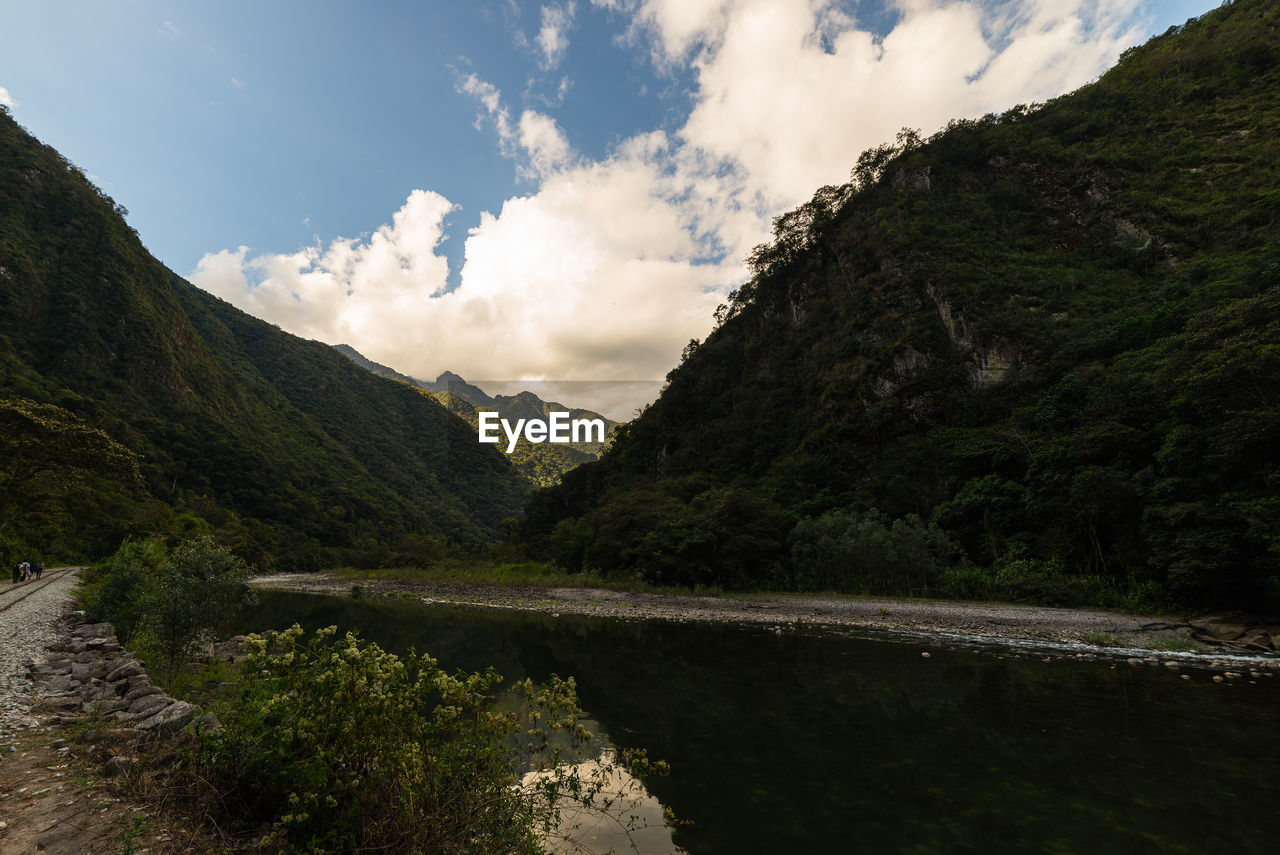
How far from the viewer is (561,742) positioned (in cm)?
1072

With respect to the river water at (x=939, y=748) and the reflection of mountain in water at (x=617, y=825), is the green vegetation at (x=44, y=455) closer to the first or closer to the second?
the river water at (x=939, y=748)

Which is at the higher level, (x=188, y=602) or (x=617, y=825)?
(x=188, y=602)

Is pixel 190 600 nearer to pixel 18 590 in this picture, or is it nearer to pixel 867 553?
pixel 18 590

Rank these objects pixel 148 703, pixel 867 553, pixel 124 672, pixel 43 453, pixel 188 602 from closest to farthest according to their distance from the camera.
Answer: pixel 148 703 → pixel 124 672 → pixel 188 602 → pixel 43 453 → pixel 867 553

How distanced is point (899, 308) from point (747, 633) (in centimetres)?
4694

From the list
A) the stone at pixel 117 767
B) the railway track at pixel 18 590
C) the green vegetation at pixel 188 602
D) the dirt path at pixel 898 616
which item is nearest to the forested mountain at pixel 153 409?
the railway track at pixel 18 590

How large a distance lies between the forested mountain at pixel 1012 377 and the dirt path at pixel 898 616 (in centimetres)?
304

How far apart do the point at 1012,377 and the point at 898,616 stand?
2921 centimetres

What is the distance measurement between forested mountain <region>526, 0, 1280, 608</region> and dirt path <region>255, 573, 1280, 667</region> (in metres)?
3.04

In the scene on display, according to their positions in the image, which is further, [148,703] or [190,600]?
[190,600]

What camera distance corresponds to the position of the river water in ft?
21.7

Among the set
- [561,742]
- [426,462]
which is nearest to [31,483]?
[561,742]

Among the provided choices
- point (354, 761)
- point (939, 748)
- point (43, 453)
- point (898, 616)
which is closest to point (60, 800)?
point (354, 761)

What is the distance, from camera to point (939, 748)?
9.44 m
